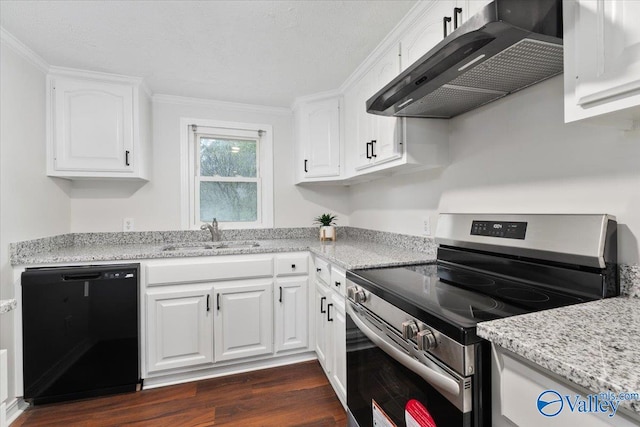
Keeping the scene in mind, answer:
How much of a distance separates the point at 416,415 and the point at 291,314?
1.44 m

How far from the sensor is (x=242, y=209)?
2.91 metres

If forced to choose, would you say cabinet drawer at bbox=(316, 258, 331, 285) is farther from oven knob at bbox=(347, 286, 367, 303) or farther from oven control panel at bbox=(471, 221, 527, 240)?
oven control panel at bbox=(471, 221, 527, 240)

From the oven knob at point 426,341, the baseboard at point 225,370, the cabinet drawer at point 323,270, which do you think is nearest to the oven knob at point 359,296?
the oven knob at point 426,341

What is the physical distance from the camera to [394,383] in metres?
1.08

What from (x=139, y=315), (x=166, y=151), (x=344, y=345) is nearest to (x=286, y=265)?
(x=344, y=345)

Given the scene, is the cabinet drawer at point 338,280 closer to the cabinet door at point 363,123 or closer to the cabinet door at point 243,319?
the cabinet door at point 243,319

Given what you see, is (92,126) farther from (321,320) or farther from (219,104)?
(321,320)

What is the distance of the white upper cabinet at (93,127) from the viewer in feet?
6.99

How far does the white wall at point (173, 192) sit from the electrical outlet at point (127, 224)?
35 mm

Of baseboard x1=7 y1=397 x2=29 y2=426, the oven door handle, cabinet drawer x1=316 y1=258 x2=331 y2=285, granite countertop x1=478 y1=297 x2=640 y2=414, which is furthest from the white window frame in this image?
granite countertop x1=478 y1=297 x2=640 y2=414

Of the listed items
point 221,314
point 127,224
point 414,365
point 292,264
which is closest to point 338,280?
point 292,264

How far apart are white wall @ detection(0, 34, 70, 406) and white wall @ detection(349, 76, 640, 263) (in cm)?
247

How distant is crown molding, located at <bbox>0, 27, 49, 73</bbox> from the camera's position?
1.70 meters

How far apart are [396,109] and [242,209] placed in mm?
1871
